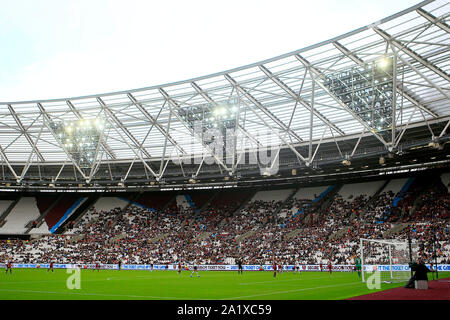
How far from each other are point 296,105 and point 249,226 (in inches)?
902

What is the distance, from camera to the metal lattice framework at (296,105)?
30.0 m

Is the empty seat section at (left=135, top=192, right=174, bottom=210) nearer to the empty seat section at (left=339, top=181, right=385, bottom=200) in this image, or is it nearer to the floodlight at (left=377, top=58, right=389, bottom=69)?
the empty seat section at (left=339, top=181, right=385, bottom=200)

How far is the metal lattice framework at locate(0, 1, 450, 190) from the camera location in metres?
30.0

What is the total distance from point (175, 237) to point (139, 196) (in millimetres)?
14725

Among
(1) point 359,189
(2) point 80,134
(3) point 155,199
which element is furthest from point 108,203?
(1) point 359,189

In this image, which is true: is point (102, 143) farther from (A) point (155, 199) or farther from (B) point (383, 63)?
(B) point (383, 63)

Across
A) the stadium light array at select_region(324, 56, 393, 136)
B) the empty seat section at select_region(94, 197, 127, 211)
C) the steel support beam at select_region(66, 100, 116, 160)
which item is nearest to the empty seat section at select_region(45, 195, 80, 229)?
the empty seat section at select_region(94, 197, 127, 211)

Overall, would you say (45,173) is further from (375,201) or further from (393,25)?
(393,25)

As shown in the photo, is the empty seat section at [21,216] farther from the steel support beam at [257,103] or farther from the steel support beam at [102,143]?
the steel support beam at [257,103]

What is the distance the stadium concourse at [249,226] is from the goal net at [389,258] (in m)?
0.32

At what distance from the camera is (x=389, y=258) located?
→ 97.0ft

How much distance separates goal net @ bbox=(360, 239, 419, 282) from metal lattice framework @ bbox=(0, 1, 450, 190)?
27.0 ft

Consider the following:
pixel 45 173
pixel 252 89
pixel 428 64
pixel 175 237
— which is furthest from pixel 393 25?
pixel 45 173
